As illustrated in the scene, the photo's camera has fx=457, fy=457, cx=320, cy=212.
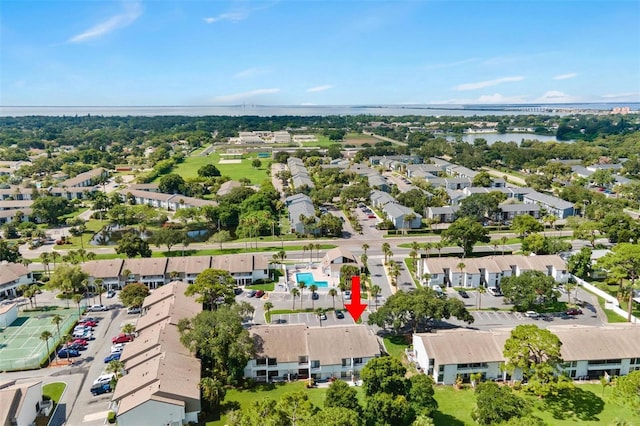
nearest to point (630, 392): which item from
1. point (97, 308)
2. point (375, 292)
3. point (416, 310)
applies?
point (416, 310)

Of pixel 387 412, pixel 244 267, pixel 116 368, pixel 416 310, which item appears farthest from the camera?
pixel 244 267

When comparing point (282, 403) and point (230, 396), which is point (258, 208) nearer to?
point (230, 396)

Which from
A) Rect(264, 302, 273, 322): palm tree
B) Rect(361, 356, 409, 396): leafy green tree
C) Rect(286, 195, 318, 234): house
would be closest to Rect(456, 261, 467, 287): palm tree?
Rect(264, 302, 273, 322): palm tree

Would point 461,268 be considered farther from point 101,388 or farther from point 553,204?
point 553,204

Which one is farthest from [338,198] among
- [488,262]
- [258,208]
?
[488,262]

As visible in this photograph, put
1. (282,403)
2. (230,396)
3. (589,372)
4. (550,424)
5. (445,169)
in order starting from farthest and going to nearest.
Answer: (445,169) < (589,372) < (230,396) < (550,424) < (282,403)

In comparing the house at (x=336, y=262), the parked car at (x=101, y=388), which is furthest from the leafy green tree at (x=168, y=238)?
the parked car at (x=101, y=388)
